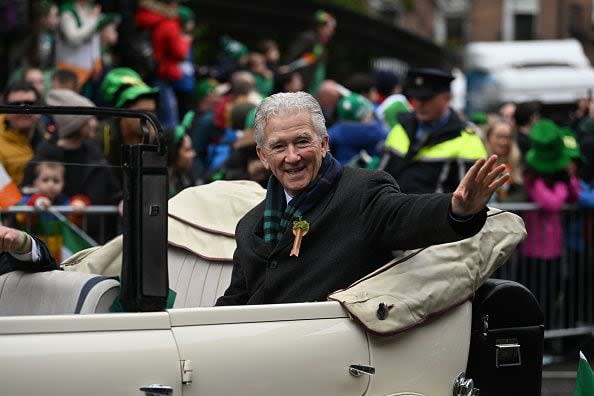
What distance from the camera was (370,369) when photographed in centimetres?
495

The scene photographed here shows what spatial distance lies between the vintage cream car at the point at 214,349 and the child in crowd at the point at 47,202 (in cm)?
358

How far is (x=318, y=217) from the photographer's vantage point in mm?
5340

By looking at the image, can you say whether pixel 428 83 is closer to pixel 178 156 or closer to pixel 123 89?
pixel 178 156

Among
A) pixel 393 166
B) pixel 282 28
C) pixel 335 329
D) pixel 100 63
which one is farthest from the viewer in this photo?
pixel 282 28

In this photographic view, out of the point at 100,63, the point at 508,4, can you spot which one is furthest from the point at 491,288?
the point at 508,4

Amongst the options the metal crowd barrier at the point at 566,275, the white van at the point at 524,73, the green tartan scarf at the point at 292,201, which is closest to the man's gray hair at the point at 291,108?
the green tartan scarf at the point at 292,201

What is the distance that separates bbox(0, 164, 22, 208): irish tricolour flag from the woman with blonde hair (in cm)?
415

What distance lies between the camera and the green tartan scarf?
542cm

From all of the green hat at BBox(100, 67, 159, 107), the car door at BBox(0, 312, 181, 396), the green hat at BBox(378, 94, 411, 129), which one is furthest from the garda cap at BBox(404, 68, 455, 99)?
Result: the car door at BBox(0, 312, 181, 396)

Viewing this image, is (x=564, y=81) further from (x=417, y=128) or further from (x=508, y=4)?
(x=508, y=4)

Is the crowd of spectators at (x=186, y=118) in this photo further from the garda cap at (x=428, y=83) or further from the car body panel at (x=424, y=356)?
the car body panel at (x=424, y=356)

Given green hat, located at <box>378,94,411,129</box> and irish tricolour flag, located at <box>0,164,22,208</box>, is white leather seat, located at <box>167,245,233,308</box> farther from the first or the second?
green hat, located at <box>378,94,411,129</box>

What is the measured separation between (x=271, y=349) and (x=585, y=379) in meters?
1.65

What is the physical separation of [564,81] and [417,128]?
15.7 meters
